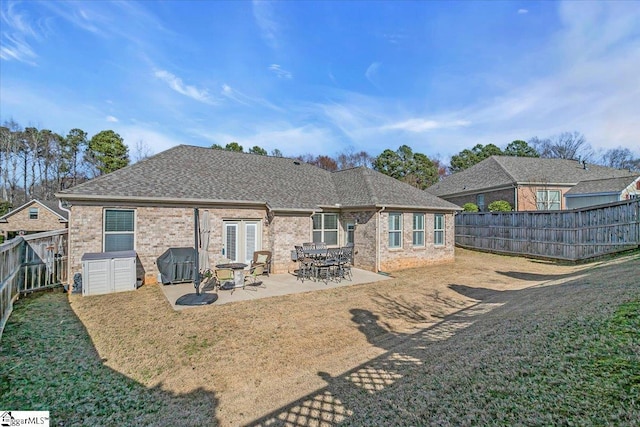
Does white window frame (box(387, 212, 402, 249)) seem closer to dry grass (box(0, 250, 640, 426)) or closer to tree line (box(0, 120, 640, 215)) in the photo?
dry grass (box(0, 250, 640, 426))

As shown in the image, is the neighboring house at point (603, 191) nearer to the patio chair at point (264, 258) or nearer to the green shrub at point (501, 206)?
the green shrub at point (501, 206)

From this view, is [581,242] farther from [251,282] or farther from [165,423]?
[165,423]

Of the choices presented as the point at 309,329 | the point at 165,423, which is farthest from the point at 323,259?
the point at 165,423

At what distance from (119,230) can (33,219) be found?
102ft

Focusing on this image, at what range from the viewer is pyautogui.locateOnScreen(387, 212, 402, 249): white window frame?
1398cm

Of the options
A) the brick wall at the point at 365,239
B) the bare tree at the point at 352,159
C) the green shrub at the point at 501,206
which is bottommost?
the brick wall at the point at 365,239

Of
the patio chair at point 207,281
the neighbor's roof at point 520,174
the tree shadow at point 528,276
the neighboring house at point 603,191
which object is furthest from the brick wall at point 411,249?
the neighboring house at point 603,191

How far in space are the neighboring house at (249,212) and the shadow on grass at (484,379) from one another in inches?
292

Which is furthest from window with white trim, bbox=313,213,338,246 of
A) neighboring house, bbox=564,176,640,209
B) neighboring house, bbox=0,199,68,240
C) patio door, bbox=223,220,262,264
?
neighboring house, bbox=0,199,68,240

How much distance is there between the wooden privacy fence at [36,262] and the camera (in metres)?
8.30

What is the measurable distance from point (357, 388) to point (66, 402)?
4.10 m

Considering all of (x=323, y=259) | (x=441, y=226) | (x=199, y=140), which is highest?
(x=199, y=140)

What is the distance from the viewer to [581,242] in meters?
14.7

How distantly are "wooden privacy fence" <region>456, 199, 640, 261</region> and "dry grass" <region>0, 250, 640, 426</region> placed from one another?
8.50 m
